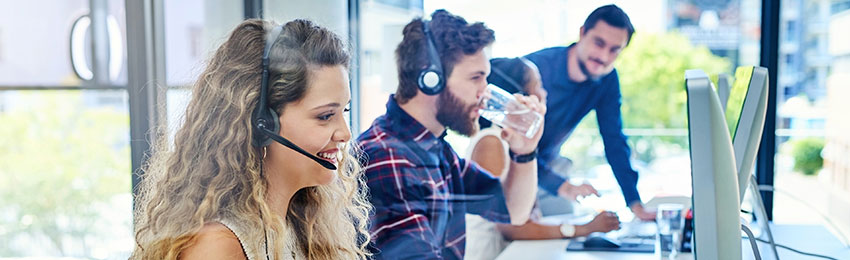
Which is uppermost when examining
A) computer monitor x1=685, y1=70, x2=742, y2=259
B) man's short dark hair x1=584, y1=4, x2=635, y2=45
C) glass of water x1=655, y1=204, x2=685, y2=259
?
man's short dark hair x1=584, y1=4, x2=635, y2=45

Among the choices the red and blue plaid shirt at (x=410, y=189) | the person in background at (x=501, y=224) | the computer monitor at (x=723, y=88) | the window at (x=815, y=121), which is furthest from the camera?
the window at (x=815, y=121)

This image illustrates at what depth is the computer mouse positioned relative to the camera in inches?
70.0

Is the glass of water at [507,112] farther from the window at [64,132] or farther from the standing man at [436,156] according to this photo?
the window at [64,132]

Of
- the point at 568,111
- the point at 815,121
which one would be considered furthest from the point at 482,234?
the point at 815,121

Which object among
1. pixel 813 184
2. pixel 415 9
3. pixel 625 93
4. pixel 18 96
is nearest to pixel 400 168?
pixel 415 9

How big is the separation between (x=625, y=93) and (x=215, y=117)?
1.35 meters

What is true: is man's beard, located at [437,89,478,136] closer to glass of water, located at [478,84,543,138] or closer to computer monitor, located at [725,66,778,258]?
glass of water, located at [478,84,543,138]

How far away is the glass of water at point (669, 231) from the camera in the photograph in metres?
1.67

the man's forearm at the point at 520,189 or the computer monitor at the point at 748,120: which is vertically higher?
the computer monitor at the point at 748,120

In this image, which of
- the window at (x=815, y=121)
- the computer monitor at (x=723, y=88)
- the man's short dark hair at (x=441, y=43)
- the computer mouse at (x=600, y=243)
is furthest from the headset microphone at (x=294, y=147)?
the window at (x=815, y=121)

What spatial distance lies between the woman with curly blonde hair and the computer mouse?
→ 892 mm

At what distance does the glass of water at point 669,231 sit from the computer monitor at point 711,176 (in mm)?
937

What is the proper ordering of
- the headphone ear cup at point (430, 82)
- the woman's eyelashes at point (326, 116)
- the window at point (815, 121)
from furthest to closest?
the window at point (815, 121), the headphone ear cup at point (430, 82), the woman's eyelashes at point (326, 116)

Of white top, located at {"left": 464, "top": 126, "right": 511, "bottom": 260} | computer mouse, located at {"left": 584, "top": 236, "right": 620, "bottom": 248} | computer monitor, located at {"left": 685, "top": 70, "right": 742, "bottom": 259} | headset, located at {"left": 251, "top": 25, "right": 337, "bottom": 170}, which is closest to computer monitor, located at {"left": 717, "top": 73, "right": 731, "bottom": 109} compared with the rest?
computer mouse, located at {"left": 584, "top": 236, "right": 620, "bottom": 248}
